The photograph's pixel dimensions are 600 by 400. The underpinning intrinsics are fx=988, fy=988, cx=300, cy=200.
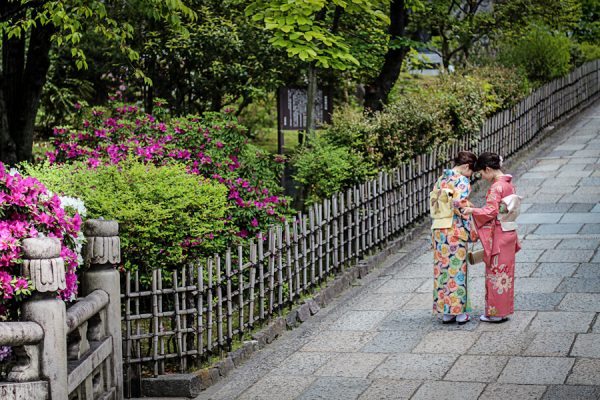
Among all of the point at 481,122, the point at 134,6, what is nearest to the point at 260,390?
the point at 134,6

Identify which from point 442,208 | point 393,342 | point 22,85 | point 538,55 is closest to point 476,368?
point 393,342

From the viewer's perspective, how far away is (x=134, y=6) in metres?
12.0

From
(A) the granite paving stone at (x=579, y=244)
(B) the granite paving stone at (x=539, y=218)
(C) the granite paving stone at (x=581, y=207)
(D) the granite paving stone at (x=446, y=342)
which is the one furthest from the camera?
(C) the granite paving stone at (x=581, y=207)

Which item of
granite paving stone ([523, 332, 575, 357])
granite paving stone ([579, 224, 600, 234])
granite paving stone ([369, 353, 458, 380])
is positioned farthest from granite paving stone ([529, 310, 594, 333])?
granite paving stone ([579, 224, 600, 234])

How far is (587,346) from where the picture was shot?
27.4 ft

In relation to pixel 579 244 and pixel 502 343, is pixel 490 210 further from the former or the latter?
pixel 579 244

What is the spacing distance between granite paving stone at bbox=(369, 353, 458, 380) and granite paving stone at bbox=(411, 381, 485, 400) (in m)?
0.21

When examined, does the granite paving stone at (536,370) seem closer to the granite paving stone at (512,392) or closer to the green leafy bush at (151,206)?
the granite paving stone at (512,392)

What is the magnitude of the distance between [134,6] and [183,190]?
3830mm

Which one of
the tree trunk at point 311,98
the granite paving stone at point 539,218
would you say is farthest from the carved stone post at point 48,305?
the tree trunk at point 311,98

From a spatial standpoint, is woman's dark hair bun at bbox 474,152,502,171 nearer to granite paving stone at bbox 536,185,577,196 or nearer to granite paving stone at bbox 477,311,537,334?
granite paving stone at bbox 477,311,537,334

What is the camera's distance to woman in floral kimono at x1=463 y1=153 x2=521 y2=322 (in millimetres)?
9273

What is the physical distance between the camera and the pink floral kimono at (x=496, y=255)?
30.4ft

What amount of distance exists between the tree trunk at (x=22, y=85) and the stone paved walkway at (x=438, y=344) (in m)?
5.38
